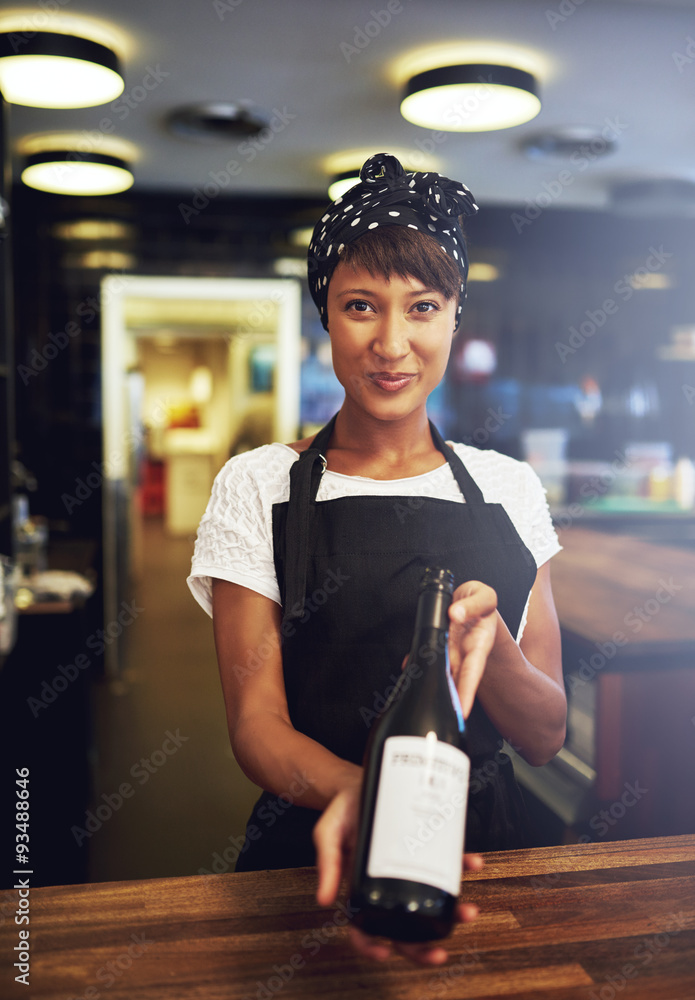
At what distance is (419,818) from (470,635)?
207 mm

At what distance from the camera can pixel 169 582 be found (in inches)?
49.1

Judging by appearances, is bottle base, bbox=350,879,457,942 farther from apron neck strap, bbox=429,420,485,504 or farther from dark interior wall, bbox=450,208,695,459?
dark interior wall, bbox=450,208,695,459

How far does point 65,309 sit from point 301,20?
2.76 m

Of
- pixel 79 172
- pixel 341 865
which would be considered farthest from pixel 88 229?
pixel 341 865

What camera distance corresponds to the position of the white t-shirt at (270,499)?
973mm

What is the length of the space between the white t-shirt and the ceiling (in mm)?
485

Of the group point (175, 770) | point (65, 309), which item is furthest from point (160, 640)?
point (65, 309)

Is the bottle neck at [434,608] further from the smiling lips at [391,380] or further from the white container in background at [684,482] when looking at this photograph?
the white container in background at [684,482]

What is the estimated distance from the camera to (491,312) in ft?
5.96

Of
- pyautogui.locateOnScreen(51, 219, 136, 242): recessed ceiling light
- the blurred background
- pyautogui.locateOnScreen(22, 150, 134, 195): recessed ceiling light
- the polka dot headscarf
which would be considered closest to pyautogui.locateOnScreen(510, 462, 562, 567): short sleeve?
Result: the blurred background

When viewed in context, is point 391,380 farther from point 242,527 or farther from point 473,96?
point 473,96

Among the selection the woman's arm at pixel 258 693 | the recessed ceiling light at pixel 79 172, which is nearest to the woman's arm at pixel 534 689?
the woman's arm at pixel 258 693

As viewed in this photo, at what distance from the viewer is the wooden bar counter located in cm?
74

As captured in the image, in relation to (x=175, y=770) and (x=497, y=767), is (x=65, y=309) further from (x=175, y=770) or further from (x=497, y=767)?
(x=497, y=767)
